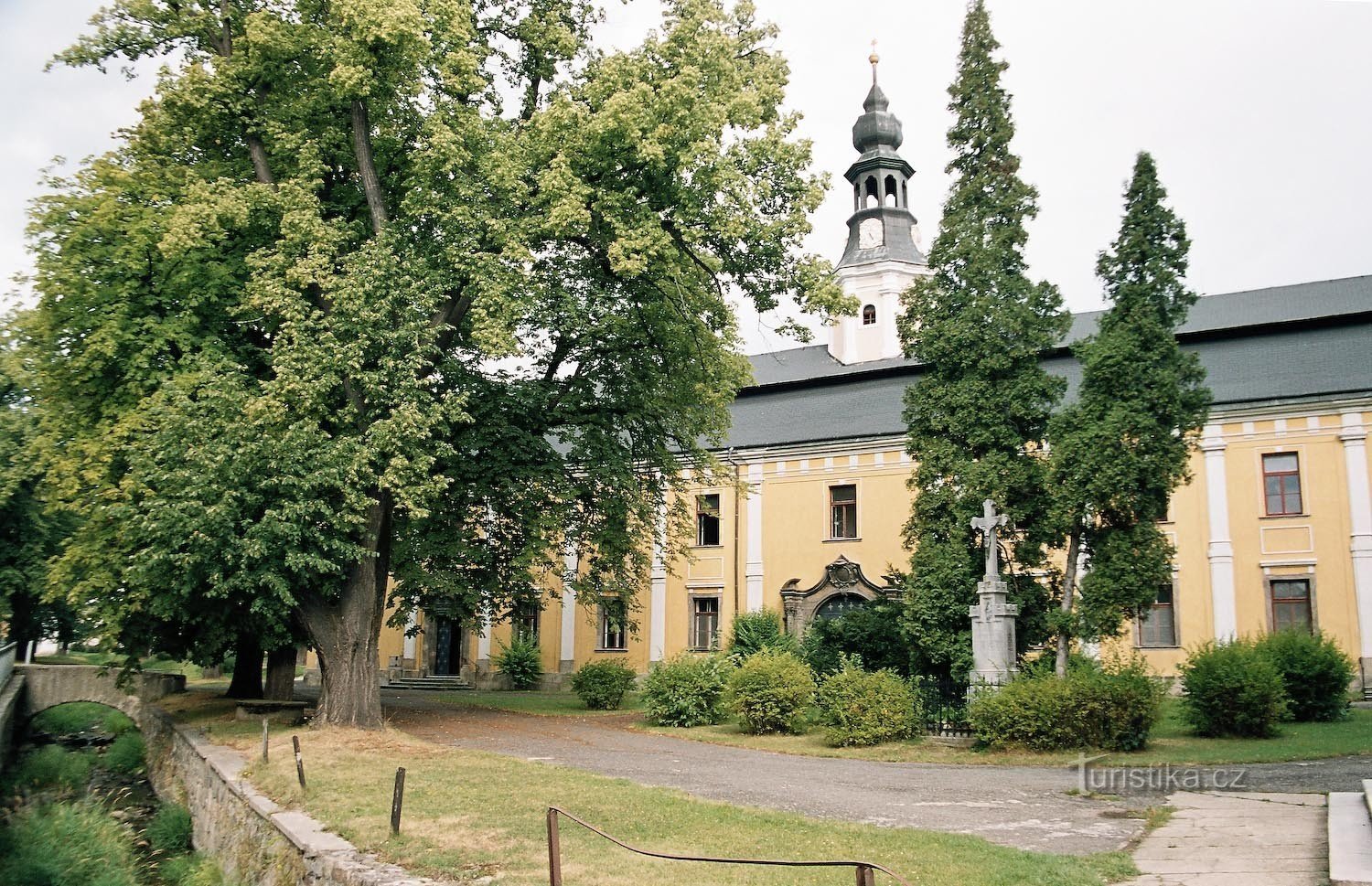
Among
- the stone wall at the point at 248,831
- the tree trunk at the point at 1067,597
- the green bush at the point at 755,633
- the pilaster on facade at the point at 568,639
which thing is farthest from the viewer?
the pilaster on facade at the point at 568,639

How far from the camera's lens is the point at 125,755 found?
2167 centimetres

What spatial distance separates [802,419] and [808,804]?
816 inches

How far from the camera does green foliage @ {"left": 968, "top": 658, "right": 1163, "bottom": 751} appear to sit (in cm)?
1408

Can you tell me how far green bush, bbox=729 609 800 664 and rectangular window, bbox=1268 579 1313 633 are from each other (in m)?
11.6

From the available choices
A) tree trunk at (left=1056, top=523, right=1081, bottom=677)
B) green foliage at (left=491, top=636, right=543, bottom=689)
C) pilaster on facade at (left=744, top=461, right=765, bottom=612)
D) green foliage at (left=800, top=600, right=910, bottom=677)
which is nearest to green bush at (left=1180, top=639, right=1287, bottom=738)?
tree trunk at (left=1056, top=523, right=1081, bottom=677)

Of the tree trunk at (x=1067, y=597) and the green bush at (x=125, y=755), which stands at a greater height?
the tree trunk at (x=1067, y=597)

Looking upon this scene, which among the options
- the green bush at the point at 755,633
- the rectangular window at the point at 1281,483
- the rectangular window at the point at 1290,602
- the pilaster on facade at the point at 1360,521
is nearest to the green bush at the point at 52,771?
the green bush at the point at 755,633

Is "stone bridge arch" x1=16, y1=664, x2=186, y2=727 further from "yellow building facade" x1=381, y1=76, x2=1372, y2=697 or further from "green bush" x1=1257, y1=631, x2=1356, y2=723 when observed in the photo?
"green bush" x1=1257, y1=631, x2=1356, y2=723

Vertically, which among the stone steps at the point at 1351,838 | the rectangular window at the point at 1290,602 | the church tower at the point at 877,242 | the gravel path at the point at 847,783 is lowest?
the gravel path at the point at 847,783

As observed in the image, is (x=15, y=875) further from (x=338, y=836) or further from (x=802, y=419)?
(x=802, y=419)

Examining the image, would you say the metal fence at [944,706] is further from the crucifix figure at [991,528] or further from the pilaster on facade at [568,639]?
the pilaster on facade at [568,639]

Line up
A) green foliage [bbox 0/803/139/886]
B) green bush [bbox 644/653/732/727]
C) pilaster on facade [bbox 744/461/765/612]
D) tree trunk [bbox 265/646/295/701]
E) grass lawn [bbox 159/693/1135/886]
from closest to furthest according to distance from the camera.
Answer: grass lawn [bbox 159/693/1135/886]
green foliage [bbox 0/803/139/886]
green bush [bbox 644/653/732/727]
tree trunk [bbox 265/646/295/701]
pilaster on facade [bbox 744/461/765/612]

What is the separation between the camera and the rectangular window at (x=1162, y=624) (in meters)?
24.6

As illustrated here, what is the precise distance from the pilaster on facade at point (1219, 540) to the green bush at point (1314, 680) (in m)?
6.35
